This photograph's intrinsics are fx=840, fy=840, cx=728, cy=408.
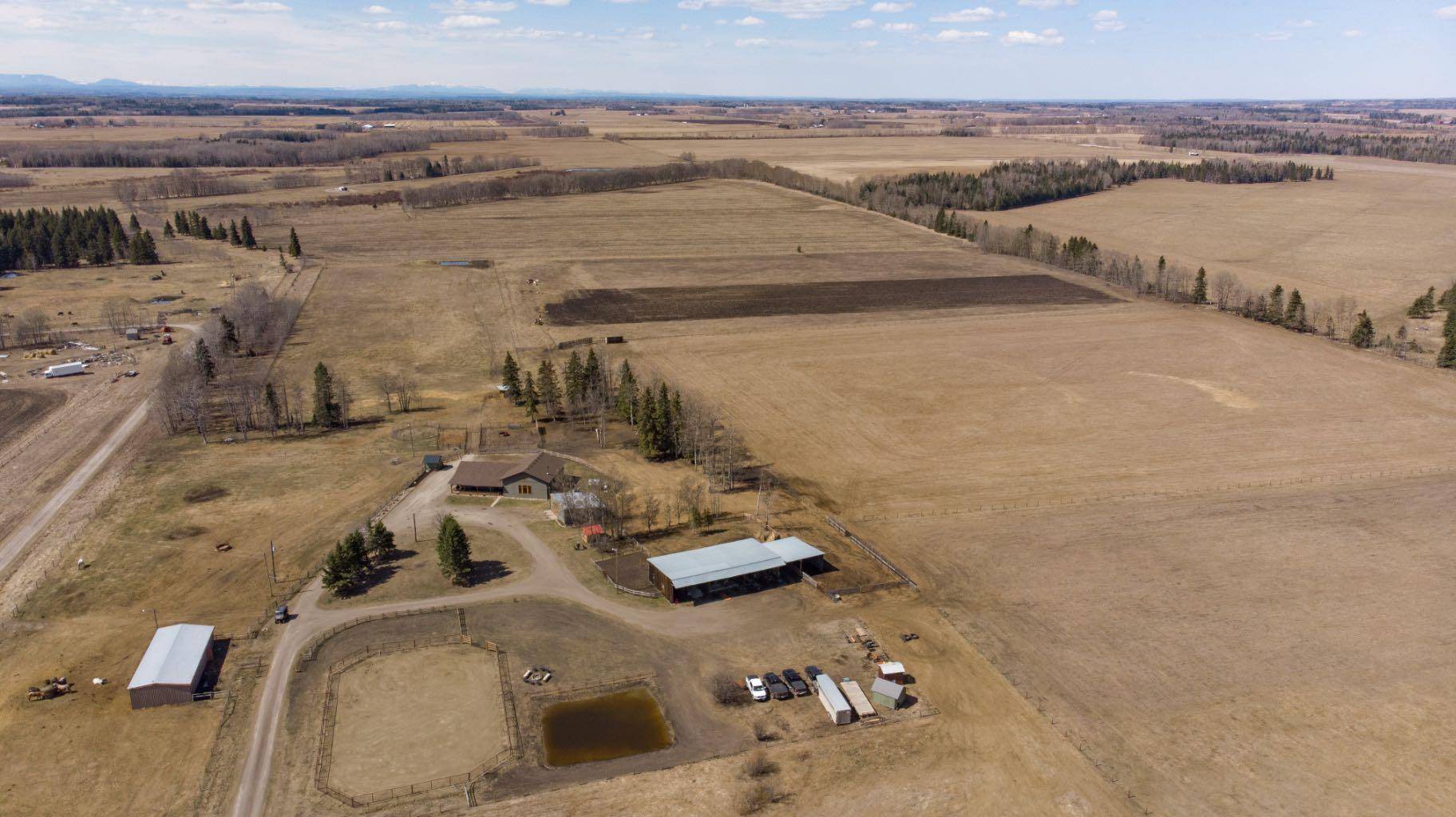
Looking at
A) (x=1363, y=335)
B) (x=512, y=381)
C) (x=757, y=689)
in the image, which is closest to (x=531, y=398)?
(x=512, y=381)

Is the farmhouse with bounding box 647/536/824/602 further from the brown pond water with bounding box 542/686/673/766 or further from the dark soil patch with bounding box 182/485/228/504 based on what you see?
the dark soil patch with bounding box 182/485/228/504

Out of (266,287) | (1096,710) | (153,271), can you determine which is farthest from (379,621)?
(153,271)

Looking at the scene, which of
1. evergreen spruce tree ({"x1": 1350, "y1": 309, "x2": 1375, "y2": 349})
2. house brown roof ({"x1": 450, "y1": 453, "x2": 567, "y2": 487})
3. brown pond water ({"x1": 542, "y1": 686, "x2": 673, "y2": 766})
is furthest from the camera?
evergreen spruce tree ({"x1": 1350, "y1": 309, "x2": 1375, "y2": 349})

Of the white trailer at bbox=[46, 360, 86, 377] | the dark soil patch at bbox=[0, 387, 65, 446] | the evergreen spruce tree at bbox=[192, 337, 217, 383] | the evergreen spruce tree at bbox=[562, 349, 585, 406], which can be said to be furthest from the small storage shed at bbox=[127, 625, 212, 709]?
the white trailer at bbox=[46, 360, 86, 377]

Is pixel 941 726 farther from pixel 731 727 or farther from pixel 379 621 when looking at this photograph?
Result: pixel 379 621

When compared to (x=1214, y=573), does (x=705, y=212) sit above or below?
above

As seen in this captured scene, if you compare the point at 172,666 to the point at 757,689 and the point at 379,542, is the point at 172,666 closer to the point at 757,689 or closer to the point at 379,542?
the point at 379,542
